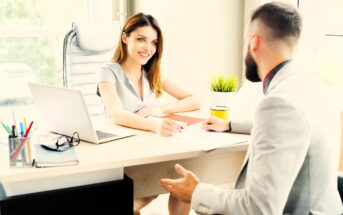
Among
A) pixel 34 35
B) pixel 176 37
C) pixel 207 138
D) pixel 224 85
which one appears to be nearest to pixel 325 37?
pixel 176 37

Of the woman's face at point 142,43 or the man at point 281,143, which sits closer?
the man at point 281,143

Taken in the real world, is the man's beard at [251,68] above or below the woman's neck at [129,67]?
above

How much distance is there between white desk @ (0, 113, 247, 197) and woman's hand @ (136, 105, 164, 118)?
0.32 metres

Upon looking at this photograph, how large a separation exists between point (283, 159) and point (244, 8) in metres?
2.64

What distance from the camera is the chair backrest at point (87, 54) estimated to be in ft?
8.79

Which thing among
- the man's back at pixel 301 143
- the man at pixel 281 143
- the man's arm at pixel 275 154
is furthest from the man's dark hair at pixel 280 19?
the man's arm at pixel 275 154

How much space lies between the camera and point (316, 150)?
4.27ft

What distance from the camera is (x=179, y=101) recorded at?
2.39m

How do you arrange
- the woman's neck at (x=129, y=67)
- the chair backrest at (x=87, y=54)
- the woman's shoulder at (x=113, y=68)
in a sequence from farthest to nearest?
1. the chair backrest at (x=87, y=54)
2. the woman's neck at (x=129, y=67)
3. the woman's shoulder at (x=113, y=68)

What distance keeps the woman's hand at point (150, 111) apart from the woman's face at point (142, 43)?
0.91ft

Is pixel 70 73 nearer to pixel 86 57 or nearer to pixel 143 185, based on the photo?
pixel 86 57

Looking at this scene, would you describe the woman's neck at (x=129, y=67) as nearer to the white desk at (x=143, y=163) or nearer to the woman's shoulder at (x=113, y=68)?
the woman's shoulder at (x=113, y=68)

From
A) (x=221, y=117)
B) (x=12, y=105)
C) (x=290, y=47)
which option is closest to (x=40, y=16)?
(x=12, y=105)

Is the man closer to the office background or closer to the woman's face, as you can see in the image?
the woman's face
